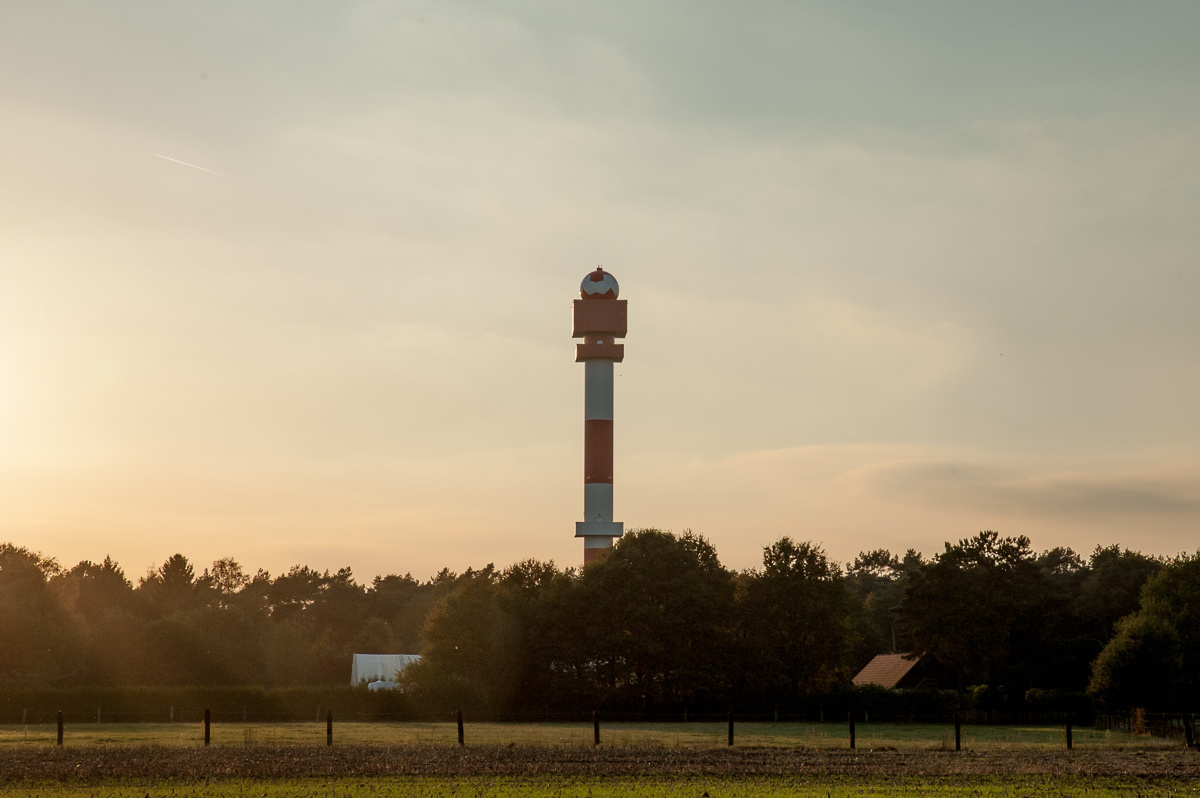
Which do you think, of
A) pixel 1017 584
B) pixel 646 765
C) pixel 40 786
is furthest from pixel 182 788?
pixel 1017 584

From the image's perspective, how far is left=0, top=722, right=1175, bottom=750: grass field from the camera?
115ft

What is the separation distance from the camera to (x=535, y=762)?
90.1 feet

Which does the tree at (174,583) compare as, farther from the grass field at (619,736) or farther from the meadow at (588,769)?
the meadow at (588,769)

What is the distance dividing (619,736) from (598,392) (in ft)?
161

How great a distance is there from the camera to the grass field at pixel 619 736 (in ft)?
115

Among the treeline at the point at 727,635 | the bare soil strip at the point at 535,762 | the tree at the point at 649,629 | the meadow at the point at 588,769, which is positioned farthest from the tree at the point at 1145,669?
the bare soil strip at the point at 535,762

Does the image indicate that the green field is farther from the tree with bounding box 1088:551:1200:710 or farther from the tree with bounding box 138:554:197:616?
the tree with bounding box 138:554:197:616

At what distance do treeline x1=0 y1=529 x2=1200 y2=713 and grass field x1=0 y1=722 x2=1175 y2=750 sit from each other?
754 cm

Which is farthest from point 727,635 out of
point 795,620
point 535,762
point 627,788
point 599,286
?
point 627,788

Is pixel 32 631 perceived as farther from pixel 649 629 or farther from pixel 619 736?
pixel 619 736

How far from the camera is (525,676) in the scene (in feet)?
217

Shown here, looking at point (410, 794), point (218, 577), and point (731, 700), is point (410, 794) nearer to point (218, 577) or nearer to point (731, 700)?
point (731, 700)

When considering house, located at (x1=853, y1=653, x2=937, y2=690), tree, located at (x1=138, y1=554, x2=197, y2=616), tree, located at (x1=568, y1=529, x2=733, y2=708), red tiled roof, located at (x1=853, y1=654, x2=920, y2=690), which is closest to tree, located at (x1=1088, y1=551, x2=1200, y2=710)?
house, located at (x1=853, y1=653, x2=937, y2=690)

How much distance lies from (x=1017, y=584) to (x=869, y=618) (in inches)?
1214
